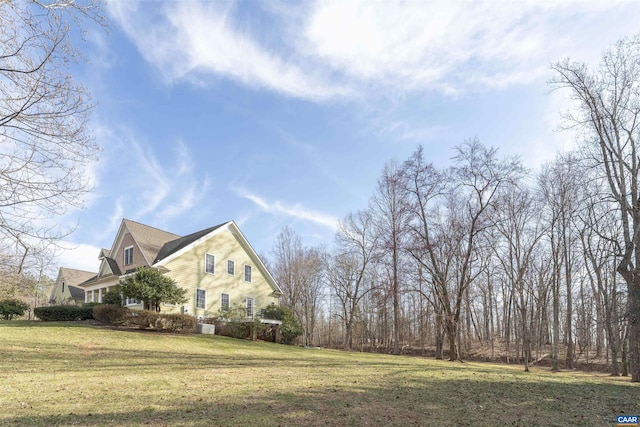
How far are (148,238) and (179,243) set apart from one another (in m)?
2.15

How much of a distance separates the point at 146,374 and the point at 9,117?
6.48m

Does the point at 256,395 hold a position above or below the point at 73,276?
below

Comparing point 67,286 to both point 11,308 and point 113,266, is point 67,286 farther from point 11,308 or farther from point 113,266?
point 113,266

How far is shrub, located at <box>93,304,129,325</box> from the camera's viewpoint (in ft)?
65.4

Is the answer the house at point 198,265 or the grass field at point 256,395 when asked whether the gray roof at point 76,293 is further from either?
the grass field at point 256,395

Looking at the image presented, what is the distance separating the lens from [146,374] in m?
9.48

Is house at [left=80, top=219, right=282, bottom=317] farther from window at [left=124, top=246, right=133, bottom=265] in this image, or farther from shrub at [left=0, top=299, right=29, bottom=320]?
shrub at [left=0, top=299, right=29, bottom=320]

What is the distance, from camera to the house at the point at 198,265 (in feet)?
83.0

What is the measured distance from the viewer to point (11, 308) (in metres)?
25.2

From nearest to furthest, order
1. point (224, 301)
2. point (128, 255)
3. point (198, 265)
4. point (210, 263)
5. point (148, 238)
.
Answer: point (198, 265) → point (128, 255) → point (210, 263) → point (224, 301) → point (148, 238)

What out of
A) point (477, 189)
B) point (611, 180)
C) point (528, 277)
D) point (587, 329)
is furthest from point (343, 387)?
point (587, 329)

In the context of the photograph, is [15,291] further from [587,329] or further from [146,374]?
[587,329]

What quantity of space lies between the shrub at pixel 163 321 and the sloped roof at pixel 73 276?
24.6 metres

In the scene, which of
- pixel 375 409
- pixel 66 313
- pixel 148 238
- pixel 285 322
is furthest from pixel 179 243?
pixel 375 409
